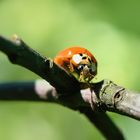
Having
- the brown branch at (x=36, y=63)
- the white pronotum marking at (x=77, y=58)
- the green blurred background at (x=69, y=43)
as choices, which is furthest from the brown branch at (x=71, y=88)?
the green blurred background at (x=69, y=43)

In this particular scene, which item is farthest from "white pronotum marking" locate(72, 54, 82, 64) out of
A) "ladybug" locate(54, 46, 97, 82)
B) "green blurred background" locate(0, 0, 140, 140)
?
"green blurred background" locate(0, 0, 140, 140)

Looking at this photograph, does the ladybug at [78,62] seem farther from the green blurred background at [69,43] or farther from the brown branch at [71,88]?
the green blurred background at [69,43]

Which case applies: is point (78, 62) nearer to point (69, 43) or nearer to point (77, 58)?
point (77, 58)

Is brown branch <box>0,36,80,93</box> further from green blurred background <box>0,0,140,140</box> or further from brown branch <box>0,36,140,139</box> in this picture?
green blurred background <box>0,0,140,140</box>

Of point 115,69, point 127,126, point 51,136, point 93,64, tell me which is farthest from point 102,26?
point 93,64

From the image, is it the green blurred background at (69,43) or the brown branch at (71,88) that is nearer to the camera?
the brown branch at (71,88)

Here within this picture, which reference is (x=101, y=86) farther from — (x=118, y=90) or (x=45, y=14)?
(x=45, y=14)

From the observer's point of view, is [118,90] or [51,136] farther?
[51,136]
